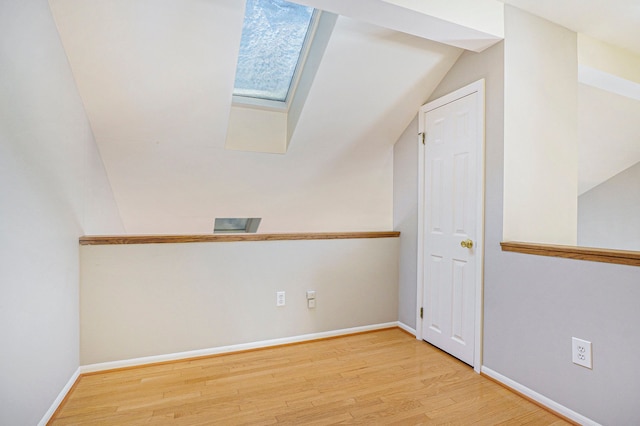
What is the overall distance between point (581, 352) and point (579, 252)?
522mm

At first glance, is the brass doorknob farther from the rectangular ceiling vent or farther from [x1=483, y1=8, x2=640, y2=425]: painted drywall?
the rectangular ceiling vent

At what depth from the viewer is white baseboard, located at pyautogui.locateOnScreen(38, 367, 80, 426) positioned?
1681 mm

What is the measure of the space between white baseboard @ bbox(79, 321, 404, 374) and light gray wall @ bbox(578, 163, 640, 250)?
3.25m

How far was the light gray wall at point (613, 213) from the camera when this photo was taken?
4.09m

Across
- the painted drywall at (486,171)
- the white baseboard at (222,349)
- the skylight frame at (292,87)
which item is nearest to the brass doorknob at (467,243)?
the painted drywall at (486,171)

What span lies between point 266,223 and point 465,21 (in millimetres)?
2604

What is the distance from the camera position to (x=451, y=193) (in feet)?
8.27

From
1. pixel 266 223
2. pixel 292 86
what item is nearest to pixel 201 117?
pixel 292 86

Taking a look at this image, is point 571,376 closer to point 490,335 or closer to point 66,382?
point 490,335

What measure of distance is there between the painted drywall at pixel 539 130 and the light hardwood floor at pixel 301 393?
1.05 meters

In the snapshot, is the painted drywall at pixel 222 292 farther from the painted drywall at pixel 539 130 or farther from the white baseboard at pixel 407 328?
the painted drywall at pixel 539 130

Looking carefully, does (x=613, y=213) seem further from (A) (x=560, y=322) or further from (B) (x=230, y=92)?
(B) (x=230, y=92)

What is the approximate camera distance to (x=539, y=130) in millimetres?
2260

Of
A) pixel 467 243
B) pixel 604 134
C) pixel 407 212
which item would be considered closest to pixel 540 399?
pixel 467 243
